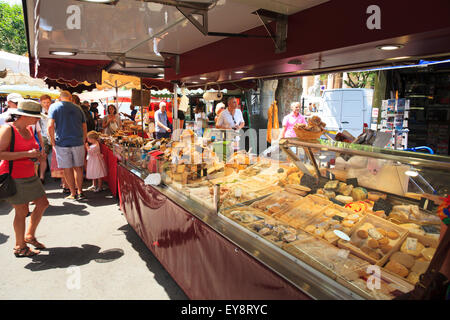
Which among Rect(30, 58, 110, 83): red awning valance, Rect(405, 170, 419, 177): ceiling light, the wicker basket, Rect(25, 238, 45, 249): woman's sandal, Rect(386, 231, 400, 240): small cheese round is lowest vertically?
Rect(25, 238, 45, 249): woman's sandal

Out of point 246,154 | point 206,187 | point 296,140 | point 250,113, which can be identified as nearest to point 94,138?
point 246,154

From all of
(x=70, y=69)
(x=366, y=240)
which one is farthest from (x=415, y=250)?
(x=70, y=69)

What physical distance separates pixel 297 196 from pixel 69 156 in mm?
4482

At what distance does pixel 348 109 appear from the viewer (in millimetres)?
10312

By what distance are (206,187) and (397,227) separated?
165 centimetres

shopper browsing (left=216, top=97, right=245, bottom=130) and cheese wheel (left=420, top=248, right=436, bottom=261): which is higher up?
shopper browsing (left=216, top=97, right=245, bottom=130)

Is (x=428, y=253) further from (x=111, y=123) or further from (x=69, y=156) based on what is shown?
(x=111, y=123)

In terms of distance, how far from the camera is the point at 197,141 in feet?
13.5

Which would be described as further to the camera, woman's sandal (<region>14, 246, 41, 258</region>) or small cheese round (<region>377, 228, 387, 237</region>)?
woman's sandal (<region>14, 246, 41, 258</region>)

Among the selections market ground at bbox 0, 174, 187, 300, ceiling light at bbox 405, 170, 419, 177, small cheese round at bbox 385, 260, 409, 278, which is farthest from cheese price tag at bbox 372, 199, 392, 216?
market ground at bbox 0, 174, 187, 300

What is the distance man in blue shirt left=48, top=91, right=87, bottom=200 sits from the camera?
16.8ft

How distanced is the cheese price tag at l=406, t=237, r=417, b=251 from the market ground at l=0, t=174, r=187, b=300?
77.6 inches

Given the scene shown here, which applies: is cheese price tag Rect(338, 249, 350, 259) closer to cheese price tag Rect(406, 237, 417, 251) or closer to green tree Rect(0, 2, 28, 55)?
cheese price tag Rect(406, 237, 417, 251)
